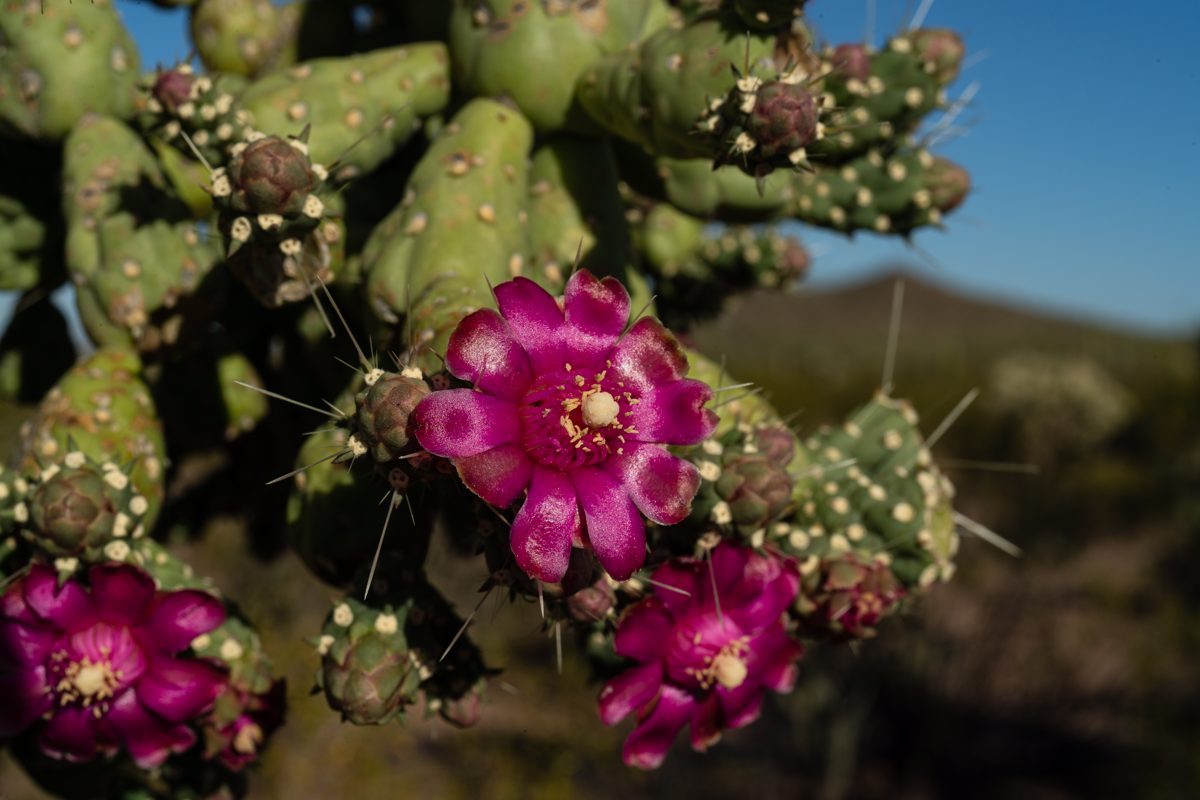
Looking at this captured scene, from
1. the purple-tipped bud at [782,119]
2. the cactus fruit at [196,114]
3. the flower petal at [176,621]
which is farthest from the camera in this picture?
the cactus fruit at [196,114]

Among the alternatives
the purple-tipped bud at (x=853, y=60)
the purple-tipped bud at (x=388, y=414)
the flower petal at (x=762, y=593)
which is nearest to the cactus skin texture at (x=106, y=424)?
the purple-tipped bud at (x=388, y=414)

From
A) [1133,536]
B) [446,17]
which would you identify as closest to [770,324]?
[1133,536]

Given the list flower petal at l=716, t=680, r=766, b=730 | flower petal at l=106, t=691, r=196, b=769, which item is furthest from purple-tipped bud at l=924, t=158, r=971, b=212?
flower petal at l=106, t=691, r=196, b=769

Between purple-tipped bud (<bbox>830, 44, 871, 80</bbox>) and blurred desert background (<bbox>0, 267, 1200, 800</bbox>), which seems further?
blurred desert background (<bbox>0, 267, 1200, 800</bbox>)

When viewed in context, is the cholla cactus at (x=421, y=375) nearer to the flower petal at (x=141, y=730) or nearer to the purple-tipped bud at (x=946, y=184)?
the flower petal at (x=141, y=730)

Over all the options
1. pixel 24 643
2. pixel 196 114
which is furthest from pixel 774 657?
pixel 196 114

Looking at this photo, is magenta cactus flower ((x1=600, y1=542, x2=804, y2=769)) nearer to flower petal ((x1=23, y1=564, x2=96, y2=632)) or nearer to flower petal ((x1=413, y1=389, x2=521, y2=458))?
flower petal ((x1=413, y1=389, x2=521, y2=458))
